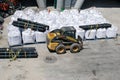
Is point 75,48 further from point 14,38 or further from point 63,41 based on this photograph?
point 14,38

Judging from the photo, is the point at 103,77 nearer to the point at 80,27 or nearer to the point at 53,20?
the point at 80,27

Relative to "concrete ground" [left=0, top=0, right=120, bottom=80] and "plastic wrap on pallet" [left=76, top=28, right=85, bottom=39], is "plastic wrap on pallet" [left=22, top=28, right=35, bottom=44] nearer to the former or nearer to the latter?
"concrete ground" [left=0, top=0, right=120, bottom=80]

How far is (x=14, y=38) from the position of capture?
25.0 metres

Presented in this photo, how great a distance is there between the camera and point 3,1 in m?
32.1

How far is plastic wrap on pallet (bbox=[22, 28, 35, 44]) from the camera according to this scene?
83.6ft

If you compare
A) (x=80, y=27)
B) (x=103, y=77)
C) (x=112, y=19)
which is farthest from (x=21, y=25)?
(x=112, y=19)

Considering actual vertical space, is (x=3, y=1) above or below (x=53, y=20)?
above

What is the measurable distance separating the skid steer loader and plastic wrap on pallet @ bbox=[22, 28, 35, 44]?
1.77m

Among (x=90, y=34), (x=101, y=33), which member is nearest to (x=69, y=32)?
(x=90, y=34)

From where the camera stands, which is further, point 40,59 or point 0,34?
point 0,34

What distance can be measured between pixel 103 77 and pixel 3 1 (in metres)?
16.3

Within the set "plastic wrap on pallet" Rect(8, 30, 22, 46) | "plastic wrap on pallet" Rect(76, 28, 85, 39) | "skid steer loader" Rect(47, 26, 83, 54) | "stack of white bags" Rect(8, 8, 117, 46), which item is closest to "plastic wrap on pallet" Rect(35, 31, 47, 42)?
"stack of white bags" Rect(8, 8, 117, 46)

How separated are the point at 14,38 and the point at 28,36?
1356 millimetres

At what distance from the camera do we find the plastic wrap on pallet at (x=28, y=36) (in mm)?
25491
